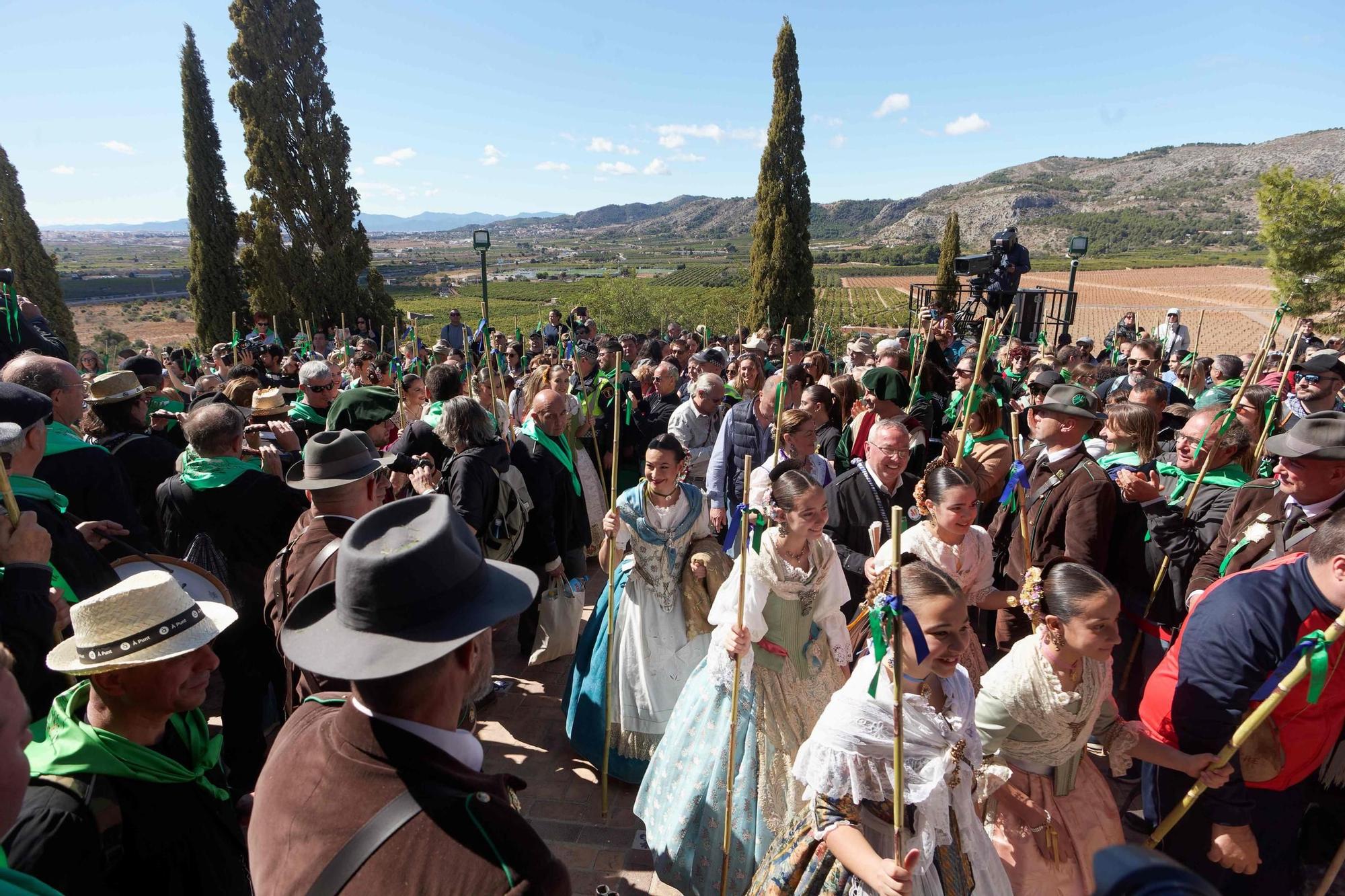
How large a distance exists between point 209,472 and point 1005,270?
41.2 ft

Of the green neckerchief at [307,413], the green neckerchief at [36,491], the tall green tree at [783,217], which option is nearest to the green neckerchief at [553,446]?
the green neckerchief at [307,413]

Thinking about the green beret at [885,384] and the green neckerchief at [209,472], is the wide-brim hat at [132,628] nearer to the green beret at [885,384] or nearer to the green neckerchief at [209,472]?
the green neckerchief at [209,472]

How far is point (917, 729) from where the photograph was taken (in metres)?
2.25

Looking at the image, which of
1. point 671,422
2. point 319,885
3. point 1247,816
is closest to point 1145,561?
point 1247,816

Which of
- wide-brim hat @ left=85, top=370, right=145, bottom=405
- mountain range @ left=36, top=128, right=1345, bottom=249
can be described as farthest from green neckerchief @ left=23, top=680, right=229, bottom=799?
mountain range @ left=36, top=128, right=1345, bottom=249

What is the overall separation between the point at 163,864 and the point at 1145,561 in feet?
14.8

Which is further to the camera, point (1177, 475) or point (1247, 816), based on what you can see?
point (1177, 475)

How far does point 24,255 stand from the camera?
62.7ft

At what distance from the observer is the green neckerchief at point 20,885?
3.99ft

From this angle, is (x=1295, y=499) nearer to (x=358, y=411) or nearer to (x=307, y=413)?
(x=358, y=411)

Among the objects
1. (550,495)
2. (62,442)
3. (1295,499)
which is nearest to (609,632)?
(550,495)

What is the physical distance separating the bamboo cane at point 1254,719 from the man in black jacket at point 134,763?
255cm

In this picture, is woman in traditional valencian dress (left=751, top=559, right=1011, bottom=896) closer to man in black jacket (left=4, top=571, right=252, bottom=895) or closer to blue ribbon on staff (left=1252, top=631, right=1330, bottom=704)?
blue ribbon on staff (left=1252, top=631, right=1330, bottom=704)

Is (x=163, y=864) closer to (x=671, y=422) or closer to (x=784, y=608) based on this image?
(x=784, y=608)
